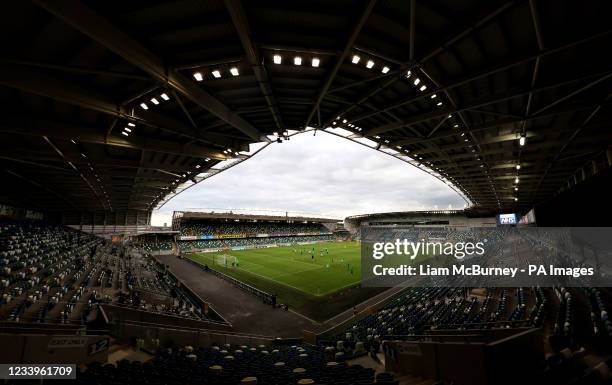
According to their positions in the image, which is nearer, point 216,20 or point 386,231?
point 216,20

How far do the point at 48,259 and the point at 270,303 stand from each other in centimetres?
2243

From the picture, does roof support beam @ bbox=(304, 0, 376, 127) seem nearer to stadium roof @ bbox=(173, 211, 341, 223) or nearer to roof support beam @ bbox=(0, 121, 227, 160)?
roof support beam @ bbox=(0, 121, 227, 160)

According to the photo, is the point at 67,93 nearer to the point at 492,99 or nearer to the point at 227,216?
the point at 492,99

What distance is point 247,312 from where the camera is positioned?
76.0ft

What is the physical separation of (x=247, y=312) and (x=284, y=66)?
20.2 metres

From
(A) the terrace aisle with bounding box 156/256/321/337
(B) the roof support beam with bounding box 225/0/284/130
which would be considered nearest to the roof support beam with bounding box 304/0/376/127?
(B) the roof support beam with bounding box 225/0/284/130

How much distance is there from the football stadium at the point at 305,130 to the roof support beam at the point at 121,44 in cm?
5

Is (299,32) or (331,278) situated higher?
(299,32)

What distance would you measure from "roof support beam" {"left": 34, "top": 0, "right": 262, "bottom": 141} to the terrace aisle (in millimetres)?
15939

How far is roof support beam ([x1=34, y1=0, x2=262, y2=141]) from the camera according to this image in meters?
5.90

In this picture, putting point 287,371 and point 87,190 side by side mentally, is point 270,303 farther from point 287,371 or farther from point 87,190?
point 87,190

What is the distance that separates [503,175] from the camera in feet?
94.4

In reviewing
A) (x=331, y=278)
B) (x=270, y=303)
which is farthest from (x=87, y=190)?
(x=331, y=278)

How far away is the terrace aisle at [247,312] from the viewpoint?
65.6 ft
